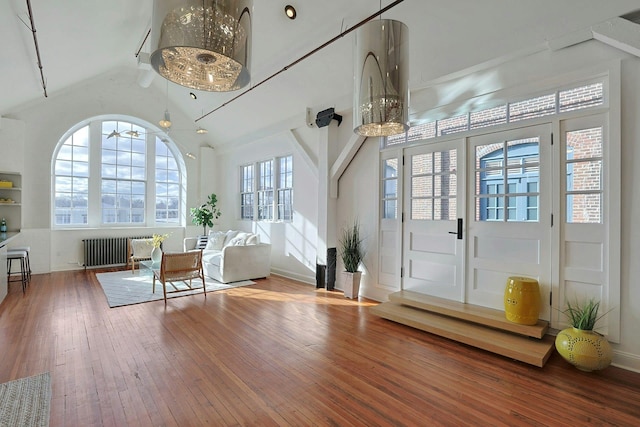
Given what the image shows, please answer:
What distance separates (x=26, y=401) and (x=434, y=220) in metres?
4.35

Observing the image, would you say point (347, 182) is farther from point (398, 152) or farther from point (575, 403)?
point (575, 403)

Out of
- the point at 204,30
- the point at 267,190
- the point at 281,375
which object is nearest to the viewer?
the point at 204,30

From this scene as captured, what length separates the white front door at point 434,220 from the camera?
13.2 feet

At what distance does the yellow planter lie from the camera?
8.70 feet

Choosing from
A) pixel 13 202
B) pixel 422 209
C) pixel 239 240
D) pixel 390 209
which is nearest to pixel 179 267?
pixel 239 240

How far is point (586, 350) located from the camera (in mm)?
2674

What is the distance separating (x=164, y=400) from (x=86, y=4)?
4.74 metres

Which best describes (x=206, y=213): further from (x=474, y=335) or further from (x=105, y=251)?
(x=474, y=335)

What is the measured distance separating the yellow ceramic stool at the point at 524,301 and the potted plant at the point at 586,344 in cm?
30

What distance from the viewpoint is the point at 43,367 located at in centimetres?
273

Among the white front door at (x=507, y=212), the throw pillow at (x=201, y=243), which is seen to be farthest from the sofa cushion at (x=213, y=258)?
the white front door at (x=507, y=212)

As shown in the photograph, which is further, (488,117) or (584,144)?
(488,117)

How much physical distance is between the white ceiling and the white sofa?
102 inches

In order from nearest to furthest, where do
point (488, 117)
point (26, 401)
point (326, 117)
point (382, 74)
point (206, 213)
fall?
point (26, 401) < point (382, 74) < point (488, 117) < point (326, 117) < point (206, 213)
